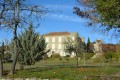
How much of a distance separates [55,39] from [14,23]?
151m

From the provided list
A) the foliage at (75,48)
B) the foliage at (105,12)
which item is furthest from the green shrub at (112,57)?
the foliage at (105,12)

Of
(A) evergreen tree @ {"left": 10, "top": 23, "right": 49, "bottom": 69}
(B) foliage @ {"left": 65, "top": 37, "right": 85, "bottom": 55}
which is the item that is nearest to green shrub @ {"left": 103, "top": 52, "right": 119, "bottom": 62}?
(B) foliage @ {"left": 65, "top": 37, "right": 85, "bottom": 55}

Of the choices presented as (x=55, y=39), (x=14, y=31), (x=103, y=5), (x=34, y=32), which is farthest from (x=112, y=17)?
(x=55, y=39)

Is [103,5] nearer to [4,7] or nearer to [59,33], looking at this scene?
[4,7]

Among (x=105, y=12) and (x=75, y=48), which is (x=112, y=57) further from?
(x=105, y=12)

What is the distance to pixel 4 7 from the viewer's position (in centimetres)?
2344

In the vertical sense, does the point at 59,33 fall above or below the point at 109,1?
above

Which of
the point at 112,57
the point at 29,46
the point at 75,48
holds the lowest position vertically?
the point at 29,46

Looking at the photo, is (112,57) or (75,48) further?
(75,48)

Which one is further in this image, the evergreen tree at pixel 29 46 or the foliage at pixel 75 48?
the foliage at pixel 75 48

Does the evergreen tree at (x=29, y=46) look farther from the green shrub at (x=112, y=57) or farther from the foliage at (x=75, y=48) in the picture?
the foliage at (x=75, y=48)

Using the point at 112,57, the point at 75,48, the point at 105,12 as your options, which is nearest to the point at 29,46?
the point at 105,12

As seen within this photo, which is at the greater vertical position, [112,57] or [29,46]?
[112,57]

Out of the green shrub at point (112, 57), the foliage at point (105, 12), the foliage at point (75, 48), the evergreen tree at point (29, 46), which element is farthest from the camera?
the foliage at point (75, 48)
